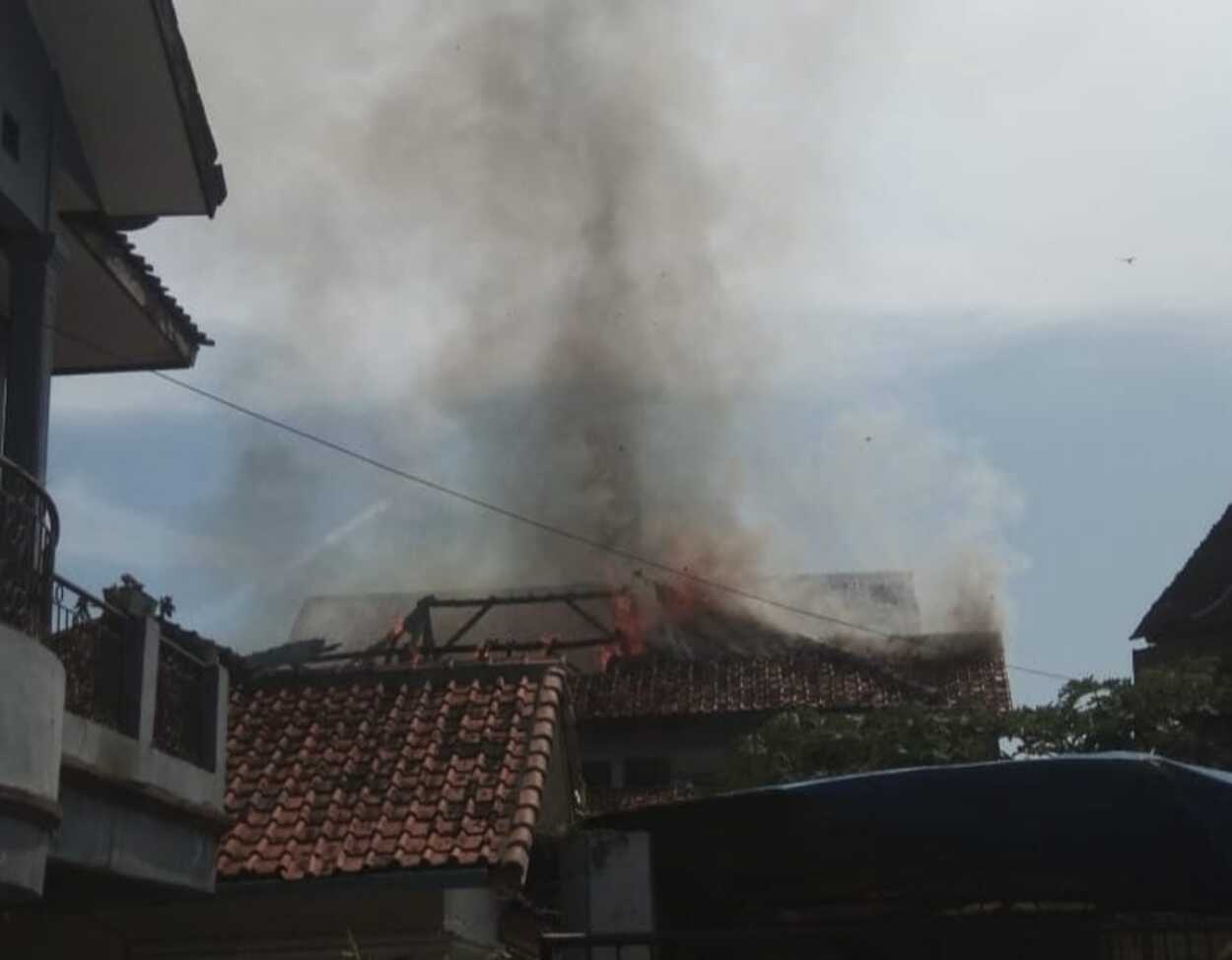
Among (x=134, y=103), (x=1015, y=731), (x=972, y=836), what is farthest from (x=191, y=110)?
(x=1015, y=731)

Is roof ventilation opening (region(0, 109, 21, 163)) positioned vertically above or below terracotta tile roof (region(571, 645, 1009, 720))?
below

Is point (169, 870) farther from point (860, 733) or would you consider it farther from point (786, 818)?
point (860, 733)

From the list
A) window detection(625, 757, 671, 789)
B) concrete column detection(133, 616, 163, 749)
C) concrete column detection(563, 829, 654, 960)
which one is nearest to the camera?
concrete column detection(563, 829, 654, 960)

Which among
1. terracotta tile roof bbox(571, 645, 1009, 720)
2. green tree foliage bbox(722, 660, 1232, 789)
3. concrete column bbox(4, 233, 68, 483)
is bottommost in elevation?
green tree foliage bbox(722, 660, 1232, 789)

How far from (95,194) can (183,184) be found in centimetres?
59

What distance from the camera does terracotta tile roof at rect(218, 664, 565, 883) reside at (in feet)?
36.5

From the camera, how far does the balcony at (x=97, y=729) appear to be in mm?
7637

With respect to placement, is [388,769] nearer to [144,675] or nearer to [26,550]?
[144,675]

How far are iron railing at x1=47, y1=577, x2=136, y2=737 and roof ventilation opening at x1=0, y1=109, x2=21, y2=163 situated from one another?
288 centimetres

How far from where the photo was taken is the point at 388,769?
40.4 ft

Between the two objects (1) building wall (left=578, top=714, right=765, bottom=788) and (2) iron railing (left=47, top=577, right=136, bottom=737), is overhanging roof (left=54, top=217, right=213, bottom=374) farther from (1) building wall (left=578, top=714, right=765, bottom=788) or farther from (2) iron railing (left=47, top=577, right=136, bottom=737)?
(1) building wall (left=578, top=714, right=765, bottom=788)

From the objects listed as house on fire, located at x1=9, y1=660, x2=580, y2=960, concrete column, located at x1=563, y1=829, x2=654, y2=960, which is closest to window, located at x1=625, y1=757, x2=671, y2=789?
house on fire, located at x1=9, y1=660, x2=580, y2=960

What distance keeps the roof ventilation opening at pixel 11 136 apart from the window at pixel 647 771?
19.2 meters

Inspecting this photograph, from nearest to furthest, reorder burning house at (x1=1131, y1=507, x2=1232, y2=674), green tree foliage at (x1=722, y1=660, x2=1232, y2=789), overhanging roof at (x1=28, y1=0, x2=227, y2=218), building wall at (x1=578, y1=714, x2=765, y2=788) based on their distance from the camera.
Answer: overhanging roof at (x1=28, y1=0, x2=227, y2=218), green tree foliage at (x1=722, y1=660, x2=1232, y2=789), burning house at (x1=1131, y1=507, x2=1232, y2=674), building wall at (x1=578, y1=714, x2=765, y2=788)
